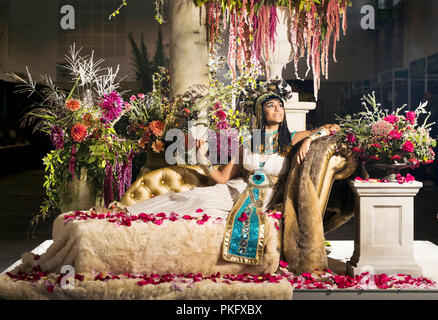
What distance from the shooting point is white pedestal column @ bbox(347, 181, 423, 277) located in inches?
158

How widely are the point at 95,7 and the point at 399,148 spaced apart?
5.84 metres

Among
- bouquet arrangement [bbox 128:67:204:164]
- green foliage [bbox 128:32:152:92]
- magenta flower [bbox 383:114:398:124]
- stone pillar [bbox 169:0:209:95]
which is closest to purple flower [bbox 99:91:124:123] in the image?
bouquet arrangement [bbox 128:67:204:164]

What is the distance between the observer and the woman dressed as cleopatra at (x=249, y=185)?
3854 millimetres

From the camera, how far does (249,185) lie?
4.14 meters

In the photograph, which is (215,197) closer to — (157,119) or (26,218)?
(157,119)

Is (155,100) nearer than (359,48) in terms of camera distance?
Yes

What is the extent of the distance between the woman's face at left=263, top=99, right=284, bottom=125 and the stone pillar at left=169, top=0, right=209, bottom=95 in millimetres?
1073

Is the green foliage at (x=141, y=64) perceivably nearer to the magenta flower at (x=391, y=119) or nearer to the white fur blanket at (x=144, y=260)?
the white fur blanket at (x=144, y=260)

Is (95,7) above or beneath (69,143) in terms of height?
above

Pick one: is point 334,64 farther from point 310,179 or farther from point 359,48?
point 310,179

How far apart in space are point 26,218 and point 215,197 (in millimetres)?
3803

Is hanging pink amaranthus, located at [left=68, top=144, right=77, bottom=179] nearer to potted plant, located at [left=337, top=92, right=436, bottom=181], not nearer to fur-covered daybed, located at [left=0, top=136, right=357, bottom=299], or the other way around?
fur-covered daybed, located at [left=0, top=136, right=357, bottom=299]

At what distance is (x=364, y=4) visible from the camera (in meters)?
8.54
